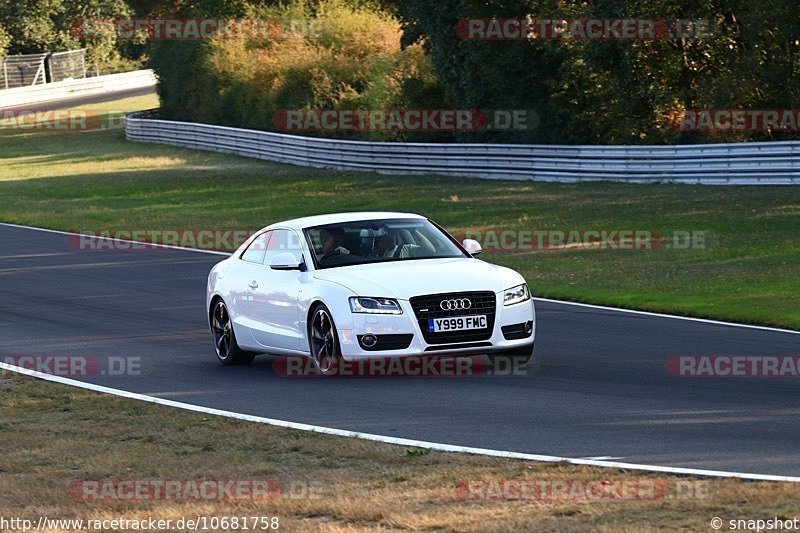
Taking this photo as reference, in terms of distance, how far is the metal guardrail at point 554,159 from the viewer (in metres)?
29.8

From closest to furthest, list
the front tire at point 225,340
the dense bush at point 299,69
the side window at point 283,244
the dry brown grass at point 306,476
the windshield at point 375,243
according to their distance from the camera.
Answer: the dry brown grass at point 306,476
the windshield at point 375,243
the side window at point 283,244
the front tire at point 225,340
the dense bush at point 299,69

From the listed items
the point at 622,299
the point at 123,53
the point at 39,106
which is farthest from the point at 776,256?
the point at 123,53

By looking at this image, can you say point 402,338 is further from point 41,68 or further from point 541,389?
point 41,68

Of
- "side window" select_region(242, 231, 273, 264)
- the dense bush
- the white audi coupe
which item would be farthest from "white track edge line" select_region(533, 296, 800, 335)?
the dense bush

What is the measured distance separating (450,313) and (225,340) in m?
2.96

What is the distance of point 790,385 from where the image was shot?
11.7 meters

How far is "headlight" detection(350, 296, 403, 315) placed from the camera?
12.4 meters

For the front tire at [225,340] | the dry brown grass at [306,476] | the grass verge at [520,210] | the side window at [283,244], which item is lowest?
the grass verge at [520,210]

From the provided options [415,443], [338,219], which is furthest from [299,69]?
[415,443]

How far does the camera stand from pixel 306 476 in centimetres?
878

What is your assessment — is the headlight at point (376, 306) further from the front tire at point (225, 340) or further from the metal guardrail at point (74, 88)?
the metal guardrail at point (74, 88)

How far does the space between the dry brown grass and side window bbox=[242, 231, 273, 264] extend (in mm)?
2936

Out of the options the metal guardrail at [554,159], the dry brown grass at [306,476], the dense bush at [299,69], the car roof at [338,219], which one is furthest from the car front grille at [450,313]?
the dense bush at [299,69]

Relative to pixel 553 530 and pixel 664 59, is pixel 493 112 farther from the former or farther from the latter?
pixel 553 530
